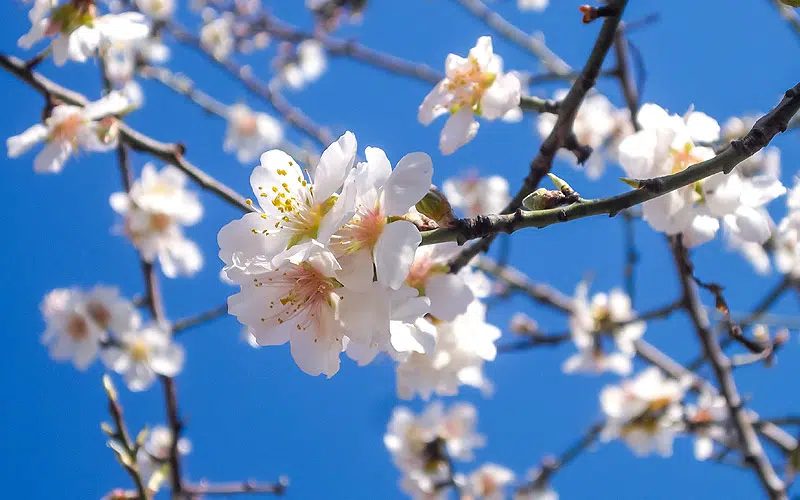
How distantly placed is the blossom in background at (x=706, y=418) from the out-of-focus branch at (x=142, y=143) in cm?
191

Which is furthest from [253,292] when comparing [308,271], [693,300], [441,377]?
[693,300]

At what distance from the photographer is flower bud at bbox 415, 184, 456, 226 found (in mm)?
809

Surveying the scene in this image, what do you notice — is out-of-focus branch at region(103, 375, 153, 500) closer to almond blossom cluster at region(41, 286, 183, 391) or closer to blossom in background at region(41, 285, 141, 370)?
almond blossom cluster at region(41, 286, 183, 391)

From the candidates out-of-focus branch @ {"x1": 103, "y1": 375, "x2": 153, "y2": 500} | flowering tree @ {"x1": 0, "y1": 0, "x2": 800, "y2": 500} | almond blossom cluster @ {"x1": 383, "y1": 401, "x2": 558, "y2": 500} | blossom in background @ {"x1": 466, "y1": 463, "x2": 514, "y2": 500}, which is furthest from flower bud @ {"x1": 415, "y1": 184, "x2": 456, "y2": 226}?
blossom in background @ {"x1": 466, "y1": 463, "x2": 514, "y2": 500}

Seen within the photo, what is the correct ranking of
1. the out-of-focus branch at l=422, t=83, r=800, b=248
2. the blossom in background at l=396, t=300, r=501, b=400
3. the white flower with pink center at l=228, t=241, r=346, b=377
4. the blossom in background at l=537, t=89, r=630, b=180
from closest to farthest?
the out-of-focus branch at l=422, t=83, r=800, b=248 → the white flower with pink center at l=228, t=241, r=346, b=377 → the blossom in background at l=396, t=300, r=501, b=400 → the blossom in background at l=537, t=89, r=630, b=180

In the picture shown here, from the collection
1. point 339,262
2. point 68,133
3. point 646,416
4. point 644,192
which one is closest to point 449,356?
point 339,262

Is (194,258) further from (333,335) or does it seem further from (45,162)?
(333,335)

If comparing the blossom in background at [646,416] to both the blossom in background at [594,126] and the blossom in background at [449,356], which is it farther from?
the blossom in background at [449,356]

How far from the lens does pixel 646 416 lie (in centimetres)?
260

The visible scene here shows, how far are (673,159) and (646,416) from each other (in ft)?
5.68

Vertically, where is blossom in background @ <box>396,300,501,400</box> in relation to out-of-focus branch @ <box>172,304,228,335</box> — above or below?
below

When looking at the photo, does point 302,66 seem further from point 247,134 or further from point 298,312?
point 298,312

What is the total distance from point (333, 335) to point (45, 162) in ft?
3.97

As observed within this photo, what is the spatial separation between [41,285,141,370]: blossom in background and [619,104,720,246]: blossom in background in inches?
85.7
